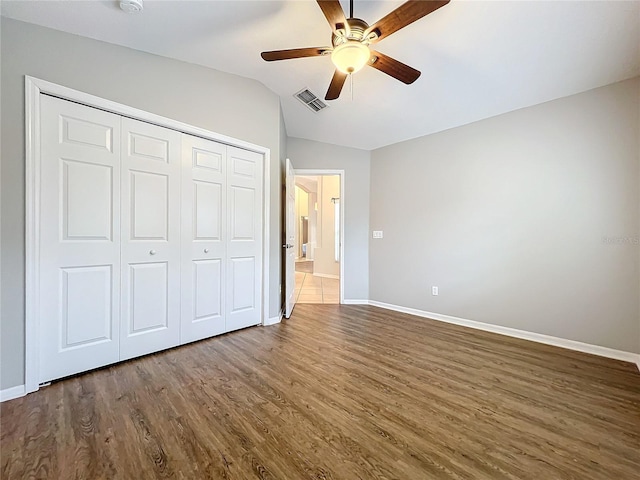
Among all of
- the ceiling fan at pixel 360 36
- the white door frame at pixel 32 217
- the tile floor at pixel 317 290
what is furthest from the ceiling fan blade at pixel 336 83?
the tile floor at pixel 317 290

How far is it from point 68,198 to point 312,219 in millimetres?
8599

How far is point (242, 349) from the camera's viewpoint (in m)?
2.59

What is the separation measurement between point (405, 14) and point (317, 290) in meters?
4.74

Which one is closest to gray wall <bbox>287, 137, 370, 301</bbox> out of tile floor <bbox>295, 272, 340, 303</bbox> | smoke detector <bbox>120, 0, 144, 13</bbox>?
tile floor <bbox>295, 272, 340, 303</bbox>

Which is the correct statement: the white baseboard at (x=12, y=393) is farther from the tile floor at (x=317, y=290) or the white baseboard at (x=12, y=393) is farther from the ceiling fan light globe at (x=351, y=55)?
the tile floor at (x=317, y=290)

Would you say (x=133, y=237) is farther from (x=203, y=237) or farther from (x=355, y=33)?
(x=355, y=33)

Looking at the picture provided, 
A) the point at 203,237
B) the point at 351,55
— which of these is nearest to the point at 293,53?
the point at 351,55

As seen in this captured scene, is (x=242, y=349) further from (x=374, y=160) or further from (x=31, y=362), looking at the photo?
(x=374, y=160)

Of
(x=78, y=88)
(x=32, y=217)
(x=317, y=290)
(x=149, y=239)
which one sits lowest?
(x=317, y=290)

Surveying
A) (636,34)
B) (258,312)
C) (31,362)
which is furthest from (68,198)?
(636,34)

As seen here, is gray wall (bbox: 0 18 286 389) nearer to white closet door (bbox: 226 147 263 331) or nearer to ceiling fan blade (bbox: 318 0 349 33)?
white closet door (bbox: 226 147 263 331)

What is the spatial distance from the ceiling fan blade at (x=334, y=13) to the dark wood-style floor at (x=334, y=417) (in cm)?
233

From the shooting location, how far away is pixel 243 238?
3.10 meters

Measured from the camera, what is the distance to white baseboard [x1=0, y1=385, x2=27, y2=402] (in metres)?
1.73
